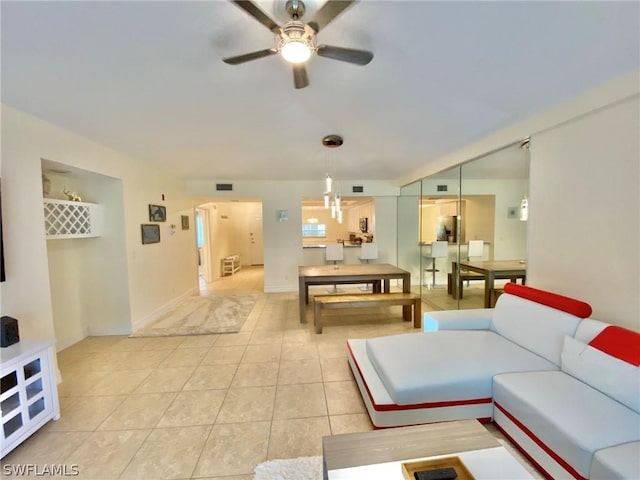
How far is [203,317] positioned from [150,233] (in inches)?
62.2

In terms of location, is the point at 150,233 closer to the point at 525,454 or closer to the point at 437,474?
the point at 437,474

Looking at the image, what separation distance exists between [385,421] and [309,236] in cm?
991

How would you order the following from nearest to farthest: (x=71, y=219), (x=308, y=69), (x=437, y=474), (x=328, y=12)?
(x=437, y=474) < (x=328, y=12) < (x=308, y=69) < (x=71, y=219)

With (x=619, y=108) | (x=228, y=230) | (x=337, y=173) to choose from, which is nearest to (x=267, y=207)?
(x=337, y=173)

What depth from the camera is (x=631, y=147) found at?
196 centimetres

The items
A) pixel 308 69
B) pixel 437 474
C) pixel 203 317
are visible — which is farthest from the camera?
pixel 203 317

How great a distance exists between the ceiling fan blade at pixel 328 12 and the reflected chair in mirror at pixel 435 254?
4343mm

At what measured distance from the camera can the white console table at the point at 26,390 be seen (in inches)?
70.8

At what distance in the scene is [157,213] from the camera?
15.2ft

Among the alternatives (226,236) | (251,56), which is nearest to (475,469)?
(251,56)

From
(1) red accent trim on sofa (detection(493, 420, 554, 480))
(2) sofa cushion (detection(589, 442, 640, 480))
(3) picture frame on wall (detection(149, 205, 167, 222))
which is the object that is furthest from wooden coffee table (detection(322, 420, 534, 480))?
(3) picture frame on wall (detection(149, 205, 167, 222))

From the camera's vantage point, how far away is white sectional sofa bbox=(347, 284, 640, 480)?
55.0 inches

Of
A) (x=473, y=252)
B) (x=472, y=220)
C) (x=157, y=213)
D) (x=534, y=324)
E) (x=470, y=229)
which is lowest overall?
(x=534, y=324)

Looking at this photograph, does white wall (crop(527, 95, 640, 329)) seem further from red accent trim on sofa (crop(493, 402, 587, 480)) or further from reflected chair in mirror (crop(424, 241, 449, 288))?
reflected chair in mirror (crop(424, 241, 449, 288))
